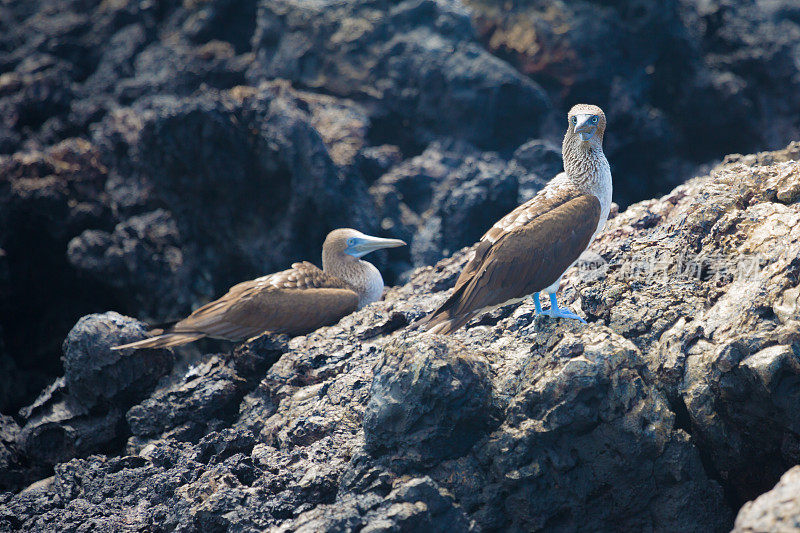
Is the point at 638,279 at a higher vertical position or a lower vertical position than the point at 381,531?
higher

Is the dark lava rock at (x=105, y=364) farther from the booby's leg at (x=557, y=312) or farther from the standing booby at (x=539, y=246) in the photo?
the booby's leg at (x=557, y=312)

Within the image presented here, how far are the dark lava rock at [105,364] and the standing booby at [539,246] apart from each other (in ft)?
11.4

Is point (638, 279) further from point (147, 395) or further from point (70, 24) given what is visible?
point (70, 24)

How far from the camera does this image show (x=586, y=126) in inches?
245

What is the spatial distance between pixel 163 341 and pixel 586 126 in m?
4.85

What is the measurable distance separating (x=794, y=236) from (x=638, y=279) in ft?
4.02

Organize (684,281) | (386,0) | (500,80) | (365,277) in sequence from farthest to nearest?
(386,0)
(500,80)
(365,277)
(684,281)

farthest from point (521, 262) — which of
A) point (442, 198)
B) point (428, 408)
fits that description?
point (442, 198)

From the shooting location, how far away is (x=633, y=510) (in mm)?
5254

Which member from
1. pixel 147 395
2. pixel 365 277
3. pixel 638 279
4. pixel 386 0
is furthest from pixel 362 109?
→ pixel 638 279

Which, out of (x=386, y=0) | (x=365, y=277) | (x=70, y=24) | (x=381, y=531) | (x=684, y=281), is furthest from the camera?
(x=70, y=24)

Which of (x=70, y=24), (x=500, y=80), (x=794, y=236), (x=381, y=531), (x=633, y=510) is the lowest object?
(x=633, y=510)

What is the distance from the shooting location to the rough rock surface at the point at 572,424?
4992 millimetres

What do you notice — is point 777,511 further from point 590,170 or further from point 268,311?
point 268,311
